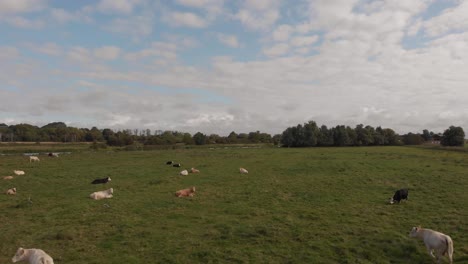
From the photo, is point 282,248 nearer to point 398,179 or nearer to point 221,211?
point 221,211

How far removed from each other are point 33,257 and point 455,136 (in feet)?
363

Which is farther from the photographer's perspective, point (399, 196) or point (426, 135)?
point (426, 135)

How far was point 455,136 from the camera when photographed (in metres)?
95.6

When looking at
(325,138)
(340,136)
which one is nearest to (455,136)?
(340,136)

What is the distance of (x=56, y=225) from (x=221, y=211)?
22.5 feet

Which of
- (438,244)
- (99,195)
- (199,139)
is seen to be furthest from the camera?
(199,139)

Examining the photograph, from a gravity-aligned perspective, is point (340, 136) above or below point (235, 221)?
above

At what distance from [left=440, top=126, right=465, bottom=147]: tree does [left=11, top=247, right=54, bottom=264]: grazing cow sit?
10956 centimetres

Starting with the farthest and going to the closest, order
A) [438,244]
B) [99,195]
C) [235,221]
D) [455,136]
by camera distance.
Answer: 1. [455,136]
2. [99,195]
3. [235,221]
4. [438,244]

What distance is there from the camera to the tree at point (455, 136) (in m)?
94.7

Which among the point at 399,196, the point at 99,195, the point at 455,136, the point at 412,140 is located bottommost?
the point at 99,195

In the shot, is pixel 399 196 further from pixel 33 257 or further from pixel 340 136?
pixel 340 136

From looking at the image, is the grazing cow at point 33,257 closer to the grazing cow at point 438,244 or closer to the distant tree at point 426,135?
the grazing cow at point 438,244

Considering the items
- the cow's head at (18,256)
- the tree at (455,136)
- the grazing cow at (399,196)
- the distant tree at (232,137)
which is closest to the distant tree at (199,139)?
the distant tree at (232,137)
